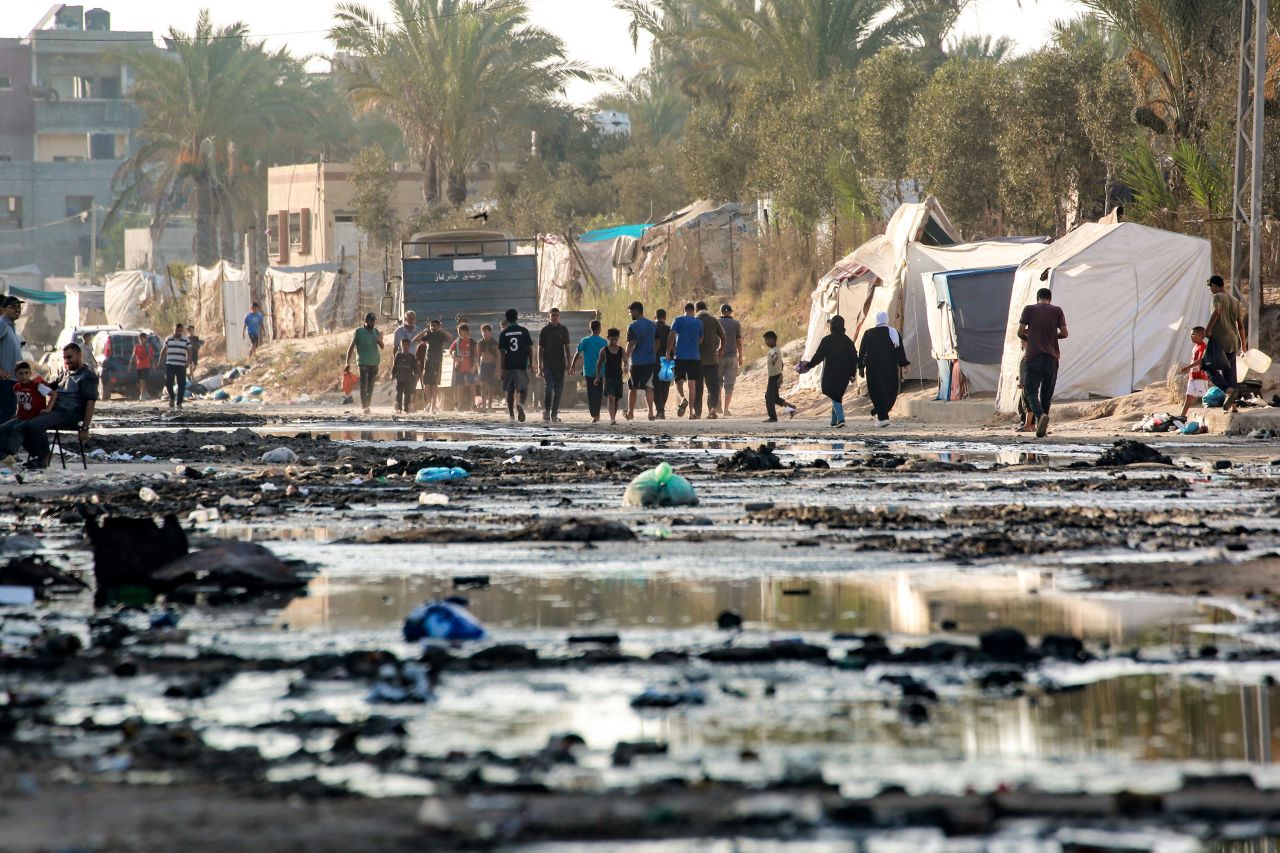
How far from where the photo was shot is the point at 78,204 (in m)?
101

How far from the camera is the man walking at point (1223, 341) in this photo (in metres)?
20.8

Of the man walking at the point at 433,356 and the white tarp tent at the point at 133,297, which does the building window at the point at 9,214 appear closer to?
the white tarp tent at the point at 133,297

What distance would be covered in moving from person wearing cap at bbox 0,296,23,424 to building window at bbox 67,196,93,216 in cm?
8768

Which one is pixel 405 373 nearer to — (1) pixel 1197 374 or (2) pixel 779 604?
(1) pixel 1197 374

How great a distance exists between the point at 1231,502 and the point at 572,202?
47348mm

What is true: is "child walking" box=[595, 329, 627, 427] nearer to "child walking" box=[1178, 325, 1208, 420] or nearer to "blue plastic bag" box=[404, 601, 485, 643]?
"child walking" box=[1178, 325, 1208, 420]

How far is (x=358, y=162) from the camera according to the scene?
58938 mm

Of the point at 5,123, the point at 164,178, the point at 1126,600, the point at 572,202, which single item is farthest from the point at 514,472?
the point at 5,123

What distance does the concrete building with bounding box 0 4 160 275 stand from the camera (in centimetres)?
9906

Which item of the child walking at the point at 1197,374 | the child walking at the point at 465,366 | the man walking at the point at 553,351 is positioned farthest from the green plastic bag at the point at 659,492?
the child walking at the point at 465,366

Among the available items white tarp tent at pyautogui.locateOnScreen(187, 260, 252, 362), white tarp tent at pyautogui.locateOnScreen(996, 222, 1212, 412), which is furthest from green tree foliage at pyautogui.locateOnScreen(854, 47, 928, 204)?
white tarp tent at pyautogui.locateOnScreen(187, 260, 252, 362)

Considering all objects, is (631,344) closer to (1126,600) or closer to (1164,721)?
Result: (1126,600)

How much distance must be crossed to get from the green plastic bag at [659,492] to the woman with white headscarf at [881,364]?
1263 cm

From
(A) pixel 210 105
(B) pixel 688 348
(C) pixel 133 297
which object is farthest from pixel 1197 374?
(C) pixel 133 297
